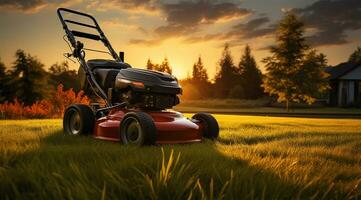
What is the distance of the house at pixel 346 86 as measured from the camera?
2052 inches

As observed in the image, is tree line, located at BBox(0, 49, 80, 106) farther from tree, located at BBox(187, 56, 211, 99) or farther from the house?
tree, located at BBox(187, 56, 211, 99)

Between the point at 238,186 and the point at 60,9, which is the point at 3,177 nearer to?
the point at 238,186

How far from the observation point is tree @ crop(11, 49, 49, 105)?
38.1 metres

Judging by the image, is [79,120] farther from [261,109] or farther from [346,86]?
[346,86]

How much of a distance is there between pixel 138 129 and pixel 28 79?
34140 millimetres

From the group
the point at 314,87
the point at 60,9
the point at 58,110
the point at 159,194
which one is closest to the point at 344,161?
the point at 159,194

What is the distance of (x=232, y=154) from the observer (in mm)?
5113

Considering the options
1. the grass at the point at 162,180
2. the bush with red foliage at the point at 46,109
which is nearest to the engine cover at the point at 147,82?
the grass at the point at 162,180

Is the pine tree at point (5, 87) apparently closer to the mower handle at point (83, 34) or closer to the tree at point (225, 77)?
the mower handle at point (83, 34)

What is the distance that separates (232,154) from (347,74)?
5193 cm

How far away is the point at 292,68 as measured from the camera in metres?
40.2

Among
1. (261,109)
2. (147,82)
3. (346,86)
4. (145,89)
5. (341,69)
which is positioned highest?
(341,69)

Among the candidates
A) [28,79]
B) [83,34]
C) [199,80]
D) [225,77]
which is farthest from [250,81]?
[83,34]

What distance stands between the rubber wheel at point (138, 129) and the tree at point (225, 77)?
7563 centimetres
